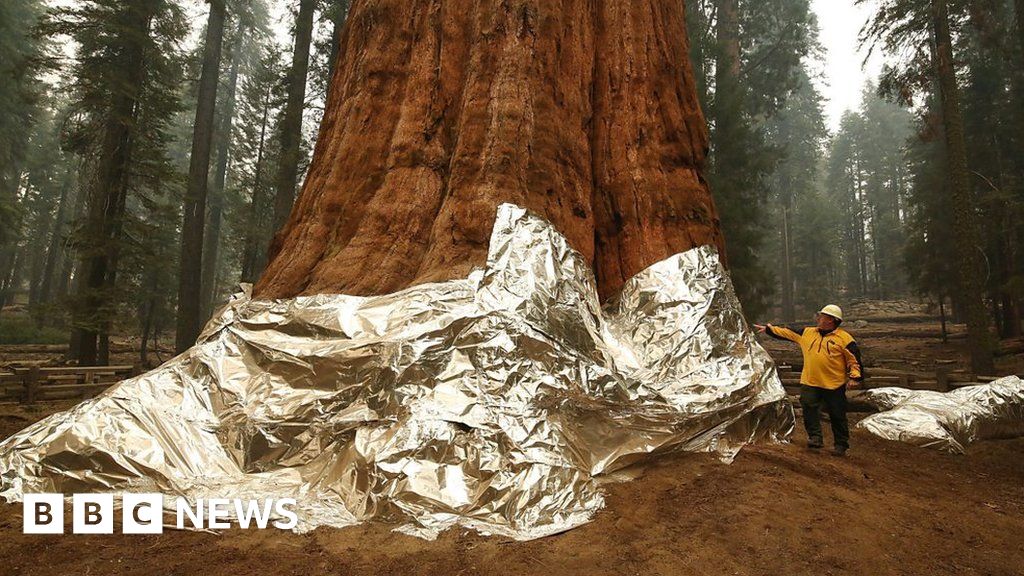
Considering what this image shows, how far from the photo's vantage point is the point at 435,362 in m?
3.75

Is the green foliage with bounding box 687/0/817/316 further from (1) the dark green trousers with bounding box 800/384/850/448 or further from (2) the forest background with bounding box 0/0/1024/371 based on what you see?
(1) the dark green trousers with bounding box 800/384/850/448

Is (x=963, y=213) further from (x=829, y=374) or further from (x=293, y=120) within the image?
(x=293, y=120)

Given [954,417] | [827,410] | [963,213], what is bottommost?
[954,417]

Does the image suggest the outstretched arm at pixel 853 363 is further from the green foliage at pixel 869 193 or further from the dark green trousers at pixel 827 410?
the green foliage at pixel 869 193

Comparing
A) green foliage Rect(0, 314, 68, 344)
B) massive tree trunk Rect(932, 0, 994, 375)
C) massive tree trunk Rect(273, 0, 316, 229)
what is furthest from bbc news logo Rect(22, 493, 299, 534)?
green foliage Rect(0, 314, 68, 344)

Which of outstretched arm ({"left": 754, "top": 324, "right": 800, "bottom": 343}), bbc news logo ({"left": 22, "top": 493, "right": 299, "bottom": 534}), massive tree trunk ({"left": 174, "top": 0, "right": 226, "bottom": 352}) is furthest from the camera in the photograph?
massive tree trunk ({"left": 174, "top": 0, "right": 226, "bottom": 352})

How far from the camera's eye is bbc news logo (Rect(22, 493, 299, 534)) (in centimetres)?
297

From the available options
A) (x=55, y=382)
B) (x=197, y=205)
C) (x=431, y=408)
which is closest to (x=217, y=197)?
(x=197, y=205)

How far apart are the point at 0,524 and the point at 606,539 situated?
3.53m

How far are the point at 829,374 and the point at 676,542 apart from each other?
325 centimetres

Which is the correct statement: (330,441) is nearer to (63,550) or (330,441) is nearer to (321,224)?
(63,550)

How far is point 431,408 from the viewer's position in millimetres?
3506

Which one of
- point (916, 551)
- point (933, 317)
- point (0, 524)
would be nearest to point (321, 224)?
point (0, 524)

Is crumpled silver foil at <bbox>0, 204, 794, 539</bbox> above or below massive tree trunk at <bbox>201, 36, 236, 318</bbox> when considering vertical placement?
below
